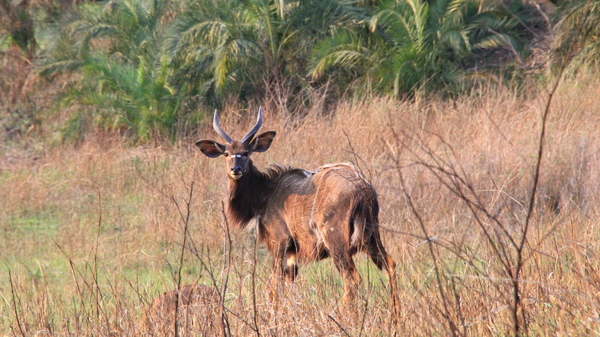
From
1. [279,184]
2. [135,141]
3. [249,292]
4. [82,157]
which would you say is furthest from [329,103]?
[249,292]

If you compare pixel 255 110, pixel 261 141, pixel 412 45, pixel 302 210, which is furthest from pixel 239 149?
pixel 412 45

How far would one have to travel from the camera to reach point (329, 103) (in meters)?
15.2

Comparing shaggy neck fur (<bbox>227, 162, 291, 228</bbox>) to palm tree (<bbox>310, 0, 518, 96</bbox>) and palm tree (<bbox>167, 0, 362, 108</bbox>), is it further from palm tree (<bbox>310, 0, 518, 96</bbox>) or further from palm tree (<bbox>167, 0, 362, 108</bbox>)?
palm tree (<bbox>167, 0, 362, 108</bbox>)

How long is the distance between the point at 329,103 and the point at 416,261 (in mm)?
10533

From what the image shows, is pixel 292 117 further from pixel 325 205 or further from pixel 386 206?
pixel 325 205

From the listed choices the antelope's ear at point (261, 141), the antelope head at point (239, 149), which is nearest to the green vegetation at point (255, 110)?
the antelope head at point (239, 149)

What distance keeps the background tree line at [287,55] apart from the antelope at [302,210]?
21.8ft

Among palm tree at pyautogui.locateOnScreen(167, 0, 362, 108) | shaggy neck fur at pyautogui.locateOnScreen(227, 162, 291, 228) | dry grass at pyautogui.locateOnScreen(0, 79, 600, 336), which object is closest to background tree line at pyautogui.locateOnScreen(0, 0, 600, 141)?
palm tree at pyautogui.locateOnScreen(167, 0, 362, 108)

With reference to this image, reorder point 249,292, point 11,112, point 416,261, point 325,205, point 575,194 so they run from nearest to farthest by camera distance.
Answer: point 416,261 → point 249,292 → point 325,205 → point 575,194 → point 11,112

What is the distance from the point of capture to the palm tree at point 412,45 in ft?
46.0

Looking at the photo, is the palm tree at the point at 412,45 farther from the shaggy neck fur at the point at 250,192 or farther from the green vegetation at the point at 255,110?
the shaggy neck fur at the point at 250,192

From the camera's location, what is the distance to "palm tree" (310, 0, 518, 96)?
14008 millimetres

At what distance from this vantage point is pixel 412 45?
14.0 metres

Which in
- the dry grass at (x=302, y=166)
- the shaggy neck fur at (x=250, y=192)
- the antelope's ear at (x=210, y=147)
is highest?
the antelope's ear at (x=210, y=147)
